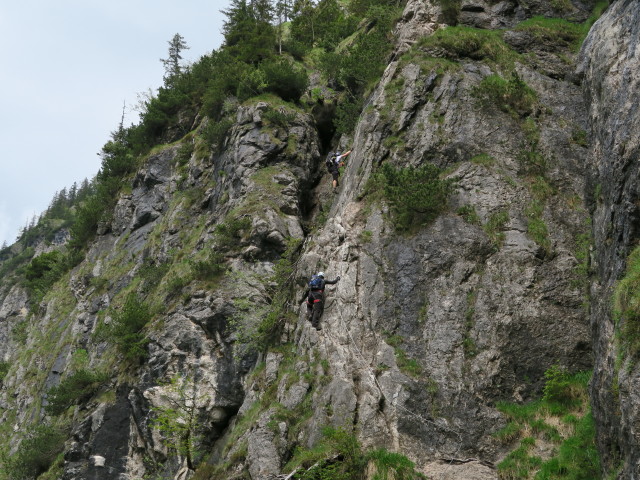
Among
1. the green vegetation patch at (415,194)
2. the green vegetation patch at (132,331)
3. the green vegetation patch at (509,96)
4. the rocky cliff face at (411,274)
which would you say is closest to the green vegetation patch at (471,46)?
the rocky cliff face at (411,274)

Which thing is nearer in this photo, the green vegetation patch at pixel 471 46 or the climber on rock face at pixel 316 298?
the climber on rock face at pixel 316 298

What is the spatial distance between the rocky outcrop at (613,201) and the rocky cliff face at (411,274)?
0.21ft

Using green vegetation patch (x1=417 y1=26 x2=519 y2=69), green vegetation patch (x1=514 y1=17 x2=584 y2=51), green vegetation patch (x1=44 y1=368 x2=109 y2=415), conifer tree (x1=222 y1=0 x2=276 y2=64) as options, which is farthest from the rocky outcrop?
conifer tree (x1=222 y1=0 x2=276 y2=64)

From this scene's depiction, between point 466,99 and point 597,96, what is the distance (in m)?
6.47

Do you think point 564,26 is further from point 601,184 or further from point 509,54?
point 601,184

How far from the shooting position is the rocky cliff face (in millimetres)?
12977

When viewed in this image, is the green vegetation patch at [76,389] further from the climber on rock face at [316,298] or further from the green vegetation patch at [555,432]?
the green vegetation patch at [555,432]

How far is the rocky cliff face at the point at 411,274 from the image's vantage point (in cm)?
1298

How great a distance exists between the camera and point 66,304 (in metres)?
38.5

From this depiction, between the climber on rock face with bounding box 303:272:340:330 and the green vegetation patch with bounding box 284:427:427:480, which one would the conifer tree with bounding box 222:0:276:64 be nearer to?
the climber on rock face with bounding box 303:272:340:330

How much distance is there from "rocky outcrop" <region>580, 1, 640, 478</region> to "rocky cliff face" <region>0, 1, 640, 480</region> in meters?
0.06

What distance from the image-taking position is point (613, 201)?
1133 cm

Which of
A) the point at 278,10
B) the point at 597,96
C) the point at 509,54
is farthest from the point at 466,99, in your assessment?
the point at 278,10

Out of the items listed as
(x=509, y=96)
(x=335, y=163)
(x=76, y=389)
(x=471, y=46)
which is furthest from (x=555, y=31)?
(x=76, y=389)
